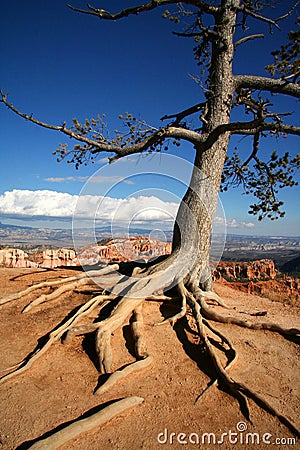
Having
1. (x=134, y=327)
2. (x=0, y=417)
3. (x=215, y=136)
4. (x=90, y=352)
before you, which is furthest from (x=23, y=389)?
(x=215, y=136)

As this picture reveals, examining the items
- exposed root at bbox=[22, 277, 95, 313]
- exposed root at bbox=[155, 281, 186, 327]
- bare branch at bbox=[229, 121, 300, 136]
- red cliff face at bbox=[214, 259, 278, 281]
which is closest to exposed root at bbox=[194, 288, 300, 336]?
exposed root at bbox=[155, 281, 186, 327]

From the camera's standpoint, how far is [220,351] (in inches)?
187

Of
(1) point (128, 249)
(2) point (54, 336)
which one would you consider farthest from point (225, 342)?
(1) point (128, 249)

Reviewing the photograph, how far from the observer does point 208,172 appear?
6570mm

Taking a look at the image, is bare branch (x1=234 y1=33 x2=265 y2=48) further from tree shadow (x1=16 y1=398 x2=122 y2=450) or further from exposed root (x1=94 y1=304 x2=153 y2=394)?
tree shadow (x1=16 y1=398 x2=122 y2=450)

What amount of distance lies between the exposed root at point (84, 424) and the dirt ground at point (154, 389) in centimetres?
7

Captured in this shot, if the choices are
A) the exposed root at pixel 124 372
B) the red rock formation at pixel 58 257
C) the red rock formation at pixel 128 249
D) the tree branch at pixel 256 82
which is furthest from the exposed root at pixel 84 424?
the red rock formation at pixel 58 257

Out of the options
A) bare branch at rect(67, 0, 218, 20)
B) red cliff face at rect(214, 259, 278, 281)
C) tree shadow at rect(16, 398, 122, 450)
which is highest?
bare branch at rect(67, 0, 218, 20)

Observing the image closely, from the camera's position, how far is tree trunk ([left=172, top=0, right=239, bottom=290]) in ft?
21.3

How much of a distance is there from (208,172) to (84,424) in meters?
5.13

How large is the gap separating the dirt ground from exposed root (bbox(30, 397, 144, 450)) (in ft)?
0.22

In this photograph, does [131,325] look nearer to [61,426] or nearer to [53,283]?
[61,426]

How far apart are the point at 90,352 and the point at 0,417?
150 centimetres

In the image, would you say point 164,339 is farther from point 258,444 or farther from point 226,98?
point 226,98
